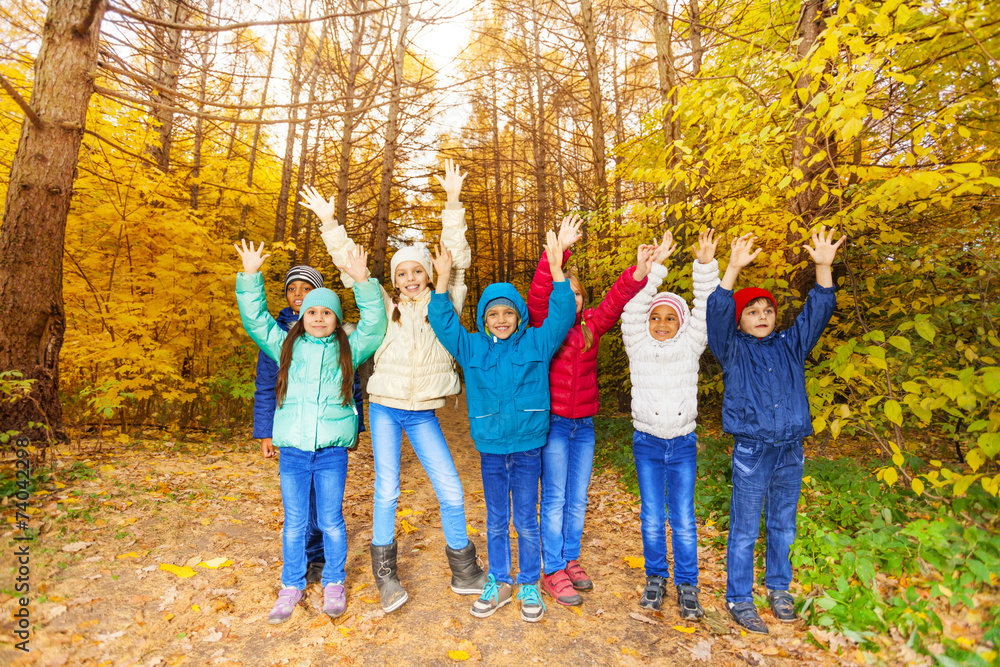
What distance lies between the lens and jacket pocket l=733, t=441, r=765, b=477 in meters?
2.89

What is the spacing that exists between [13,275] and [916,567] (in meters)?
6.96

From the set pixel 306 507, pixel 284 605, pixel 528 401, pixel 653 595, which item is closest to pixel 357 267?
pixel 528 401

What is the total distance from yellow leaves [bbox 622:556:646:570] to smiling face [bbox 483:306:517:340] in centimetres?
205

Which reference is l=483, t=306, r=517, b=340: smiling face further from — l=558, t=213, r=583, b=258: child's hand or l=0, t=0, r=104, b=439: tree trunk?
l=0, t=0, r=104, b=439: tree trunk

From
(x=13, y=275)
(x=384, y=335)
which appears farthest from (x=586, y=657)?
(x=13, y=275)

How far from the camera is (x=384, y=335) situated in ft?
10.3

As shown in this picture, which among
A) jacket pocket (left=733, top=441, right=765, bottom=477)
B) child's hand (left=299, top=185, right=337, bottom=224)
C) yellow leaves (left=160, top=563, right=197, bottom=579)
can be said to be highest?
child's hand (left=299, top=185, right=337, bottom=224)

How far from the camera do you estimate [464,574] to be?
3143mm

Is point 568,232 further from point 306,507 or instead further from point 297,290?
point 306,507

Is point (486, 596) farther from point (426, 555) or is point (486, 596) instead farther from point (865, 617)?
point (865, 617)

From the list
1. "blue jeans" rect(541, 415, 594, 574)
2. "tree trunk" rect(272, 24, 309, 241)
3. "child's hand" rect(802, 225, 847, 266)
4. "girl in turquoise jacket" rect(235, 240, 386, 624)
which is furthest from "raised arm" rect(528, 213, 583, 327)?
"tree trunk" rect(272, 24, 309, 241)

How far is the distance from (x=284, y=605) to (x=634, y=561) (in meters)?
2.43

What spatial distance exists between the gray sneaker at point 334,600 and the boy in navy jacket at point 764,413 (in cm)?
232

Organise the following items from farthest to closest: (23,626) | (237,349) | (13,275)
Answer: (237,349) → (13,275) → (23,626)
